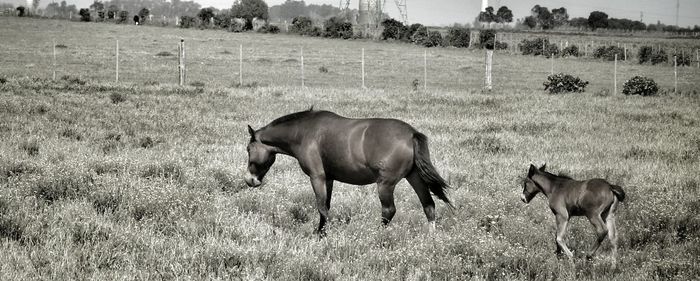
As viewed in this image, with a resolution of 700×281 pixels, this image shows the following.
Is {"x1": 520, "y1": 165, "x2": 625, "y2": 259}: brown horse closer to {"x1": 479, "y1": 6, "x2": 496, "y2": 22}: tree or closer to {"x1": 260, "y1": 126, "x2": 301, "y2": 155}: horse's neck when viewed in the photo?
{"x1": 260, "y1": 126, "x2": 301, "y2": 155}: horse's neck

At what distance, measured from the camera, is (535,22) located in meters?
162

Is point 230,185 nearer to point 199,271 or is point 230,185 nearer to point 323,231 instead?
point 323,231

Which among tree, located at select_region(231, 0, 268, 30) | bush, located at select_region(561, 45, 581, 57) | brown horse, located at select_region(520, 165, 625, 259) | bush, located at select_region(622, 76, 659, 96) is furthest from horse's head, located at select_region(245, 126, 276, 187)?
tree, located at select_region(231, 0, 268, 30)

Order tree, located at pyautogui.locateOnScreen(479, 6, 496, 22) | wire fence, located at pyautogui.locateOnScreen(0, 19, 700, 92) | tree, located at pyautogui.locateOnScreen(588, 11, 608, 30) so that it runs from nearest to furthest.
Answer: wire fence, located at pyautogui.locateOnScreen(0, 19, 700, 92) → tree, located at pyautogui.locateOnScreen(588, 11, 608, 30) → tree, located at pyautogui.locateOnScreen(479, 6, 496, 22)

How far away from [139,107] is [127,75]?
14.1 meters

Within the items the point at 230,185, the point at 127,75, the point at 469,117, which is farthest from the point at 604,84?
the point at 230,185

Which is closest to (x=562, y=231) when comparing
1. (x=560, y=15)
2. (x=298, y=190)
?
(x=298, y=190)

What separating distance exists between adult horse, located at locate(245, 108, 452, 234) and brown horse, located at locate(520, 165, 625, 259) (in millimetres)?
1256

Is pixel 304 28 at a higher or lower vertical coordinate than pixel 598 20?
lower

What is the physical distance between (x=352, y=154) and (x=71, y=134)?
9.02 meters

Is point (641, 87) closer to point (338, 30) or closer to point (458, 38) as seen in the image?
point (458, 38)

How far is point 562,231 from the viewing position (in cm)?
662

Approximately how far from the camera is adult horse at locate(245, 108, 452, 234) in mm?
7051

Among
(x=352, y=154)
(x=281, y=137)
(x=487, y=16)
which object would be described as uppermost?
(x=487, y=16)
